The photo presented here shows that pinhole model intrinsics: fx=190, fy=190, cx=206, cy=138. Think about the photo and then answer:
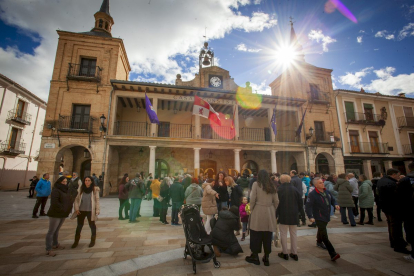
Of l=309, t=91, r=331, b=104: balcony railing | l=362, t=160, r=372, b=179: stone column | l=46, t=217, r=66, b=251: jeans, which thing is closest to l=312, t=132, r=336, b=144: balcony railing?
l=309, t=91, r=331, b=104: balcony railing

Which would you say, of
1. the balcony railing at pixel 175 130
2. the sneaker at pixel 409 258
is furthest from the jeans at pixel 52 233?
the balcony railing at pixel 175 130

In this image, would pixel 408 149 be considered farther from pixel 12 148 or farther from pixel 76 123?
pixel 12 148

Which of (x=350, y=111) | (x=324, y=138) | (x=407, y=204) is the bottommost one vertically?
(x=407, y=204)

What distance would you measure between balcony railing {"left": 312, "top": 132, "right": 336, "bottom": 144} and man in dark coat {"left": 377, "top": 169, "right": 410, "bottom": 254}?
12398mm

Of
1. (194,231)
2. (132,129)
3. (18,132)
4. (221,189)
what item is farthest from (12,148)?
(194,231)

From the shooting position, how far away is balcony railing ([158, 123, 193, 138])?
15719mm

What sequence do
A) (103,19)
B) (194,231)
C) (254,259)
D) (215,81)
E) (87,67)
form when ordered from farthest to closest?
(215,81) → (103,19) → (87,67) → (194,231) → (254,259)

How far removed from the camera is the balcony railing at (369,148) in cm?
1784

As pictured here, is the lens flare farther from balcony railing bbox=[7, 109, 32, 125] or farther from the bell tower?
balcony railing bbox=[7, 109, 32, 125]

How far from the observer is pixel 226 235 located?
370 centimetres

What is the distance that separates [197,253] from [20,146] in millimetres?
25390

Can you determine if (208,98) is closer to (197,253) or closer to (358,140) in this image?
(197,253)

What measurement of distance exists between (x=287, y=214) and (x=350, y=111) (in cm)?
2019

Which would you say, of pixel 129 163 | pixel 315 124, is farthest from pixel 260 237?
pixel 315 124
